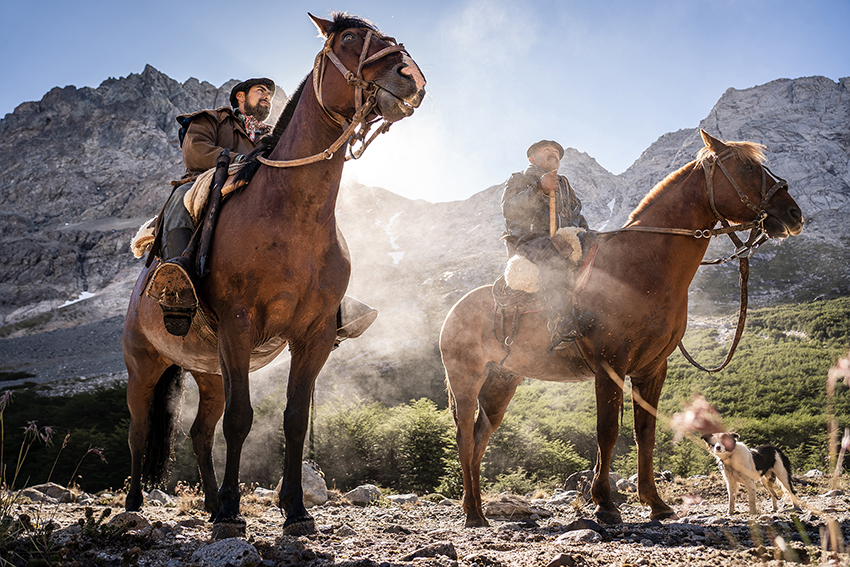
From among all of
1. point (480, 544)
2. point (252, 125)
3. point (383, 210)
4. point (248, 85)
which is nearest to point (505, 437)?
point (480, 544)

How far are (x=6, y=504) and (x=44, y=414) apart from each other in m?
24.8

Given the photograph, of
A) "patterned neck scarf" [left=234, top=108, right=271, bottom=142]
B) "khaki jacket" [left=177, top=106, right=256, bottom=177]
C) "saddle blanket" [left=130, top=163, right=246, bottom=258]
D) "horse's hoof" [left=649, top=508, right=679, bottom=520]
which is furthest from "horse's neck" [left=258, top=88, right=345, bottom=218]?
"horse's hoof" [left=649, top=508, right=679, bottom=520]

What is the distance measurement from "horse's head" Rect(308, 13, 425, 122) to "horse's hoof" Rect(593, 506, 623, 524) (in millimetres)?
3939

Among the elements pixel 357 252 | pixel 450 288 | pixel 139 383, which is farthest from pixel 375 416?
pixel 357 252

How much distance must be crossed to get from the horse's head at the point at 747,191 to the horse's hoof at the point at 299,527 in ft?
15.7

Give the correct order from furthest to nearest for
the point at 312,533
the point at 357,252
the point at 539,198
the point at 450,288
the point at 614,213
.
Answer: the point at 614,213 < the point at 357,252 < the point at 450,288 < the point at 539,198 < the point at 312,533

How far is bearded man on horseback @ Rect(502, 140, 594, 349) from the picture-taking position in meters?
5.28

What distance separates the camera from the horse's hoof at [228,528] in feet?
11.3

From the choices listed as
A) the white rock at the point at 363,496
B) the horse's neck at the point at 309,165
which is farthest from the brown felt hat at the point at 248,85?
the white rock at the point at 363,496

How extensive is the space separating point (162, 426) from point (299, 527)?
292 centimetres

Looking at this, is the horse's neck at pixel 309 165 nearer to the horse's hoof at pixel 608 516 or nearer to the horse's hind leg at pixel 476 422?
the horse's hind leg at pixel 476 422

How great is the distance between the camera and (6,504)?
3.26 meters

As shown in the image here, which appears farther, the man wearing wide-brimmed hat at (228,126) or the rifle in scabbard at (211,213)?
the man wearing wide-brimmed hat at (228,126)

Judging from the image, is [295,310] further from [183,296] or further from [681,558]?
[681,558]
